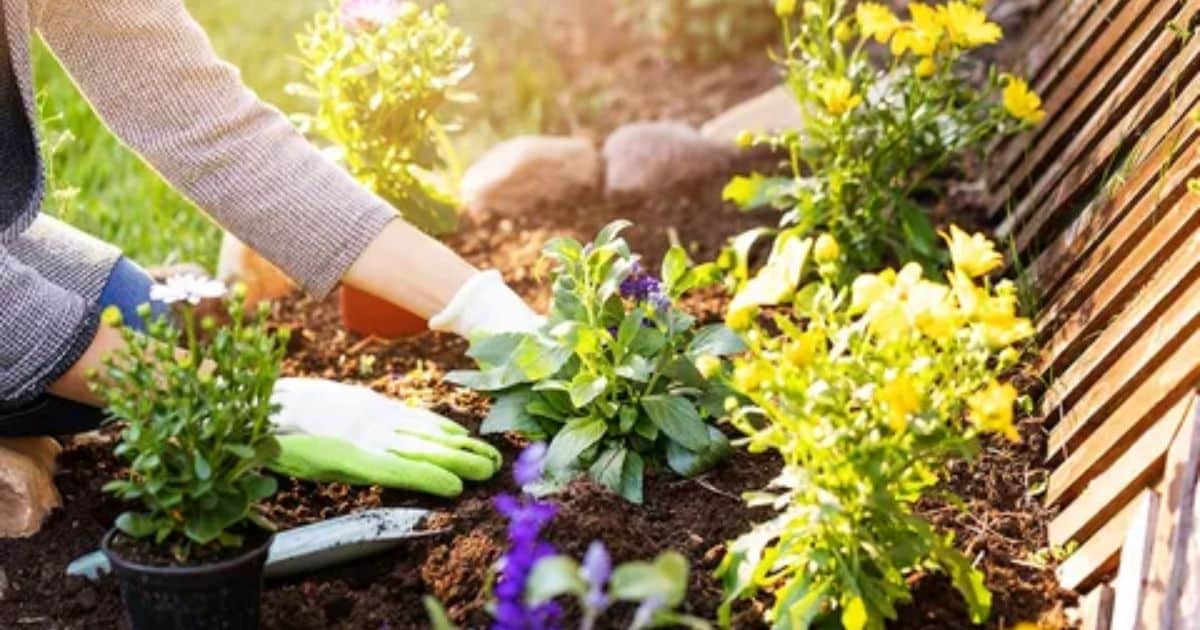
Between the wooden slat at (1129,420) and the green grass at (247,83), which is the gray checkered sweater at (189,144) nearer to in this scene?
the green grass at (247,83)

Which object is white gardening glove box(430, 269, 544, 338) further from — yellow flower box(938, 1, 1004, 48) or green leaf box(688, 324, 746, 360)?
yellow flower box(938, 1, 1004, 48)

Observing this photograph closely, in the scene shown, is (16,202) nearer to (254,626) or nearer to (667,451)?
(254,626)

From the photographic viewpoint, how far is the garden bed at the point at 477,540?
2068 mm

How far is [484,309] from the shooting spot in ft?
8.30

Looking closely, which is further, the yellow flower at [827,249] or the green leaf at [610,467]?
the green leaf at [610,467]

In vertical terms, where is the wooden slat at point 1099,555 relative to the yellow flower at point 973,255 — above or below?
below

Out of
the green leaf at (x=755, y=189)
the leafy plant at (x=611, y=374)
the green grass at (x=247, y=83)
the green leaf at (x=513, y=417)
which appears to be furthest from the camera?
the green grass at (x=247, y=83)

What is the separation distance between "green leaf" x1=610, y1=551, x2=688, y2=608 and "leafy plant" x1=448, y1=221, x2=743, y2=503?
75 cm

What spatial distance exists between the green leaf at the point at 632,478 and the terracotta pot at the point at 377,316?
75 cm

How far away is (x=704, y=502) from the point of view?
2.29 metres

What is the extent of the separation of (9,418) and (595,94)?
225 centimetres

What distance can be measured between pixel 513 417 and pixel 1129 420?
822mm

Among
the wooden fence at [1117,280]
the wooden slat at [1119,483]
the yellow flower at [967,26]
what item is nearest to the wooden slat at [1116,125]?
the wooden fence at [1117,280]

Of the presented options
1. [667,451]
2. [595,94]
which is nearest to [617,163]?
[595,94]
